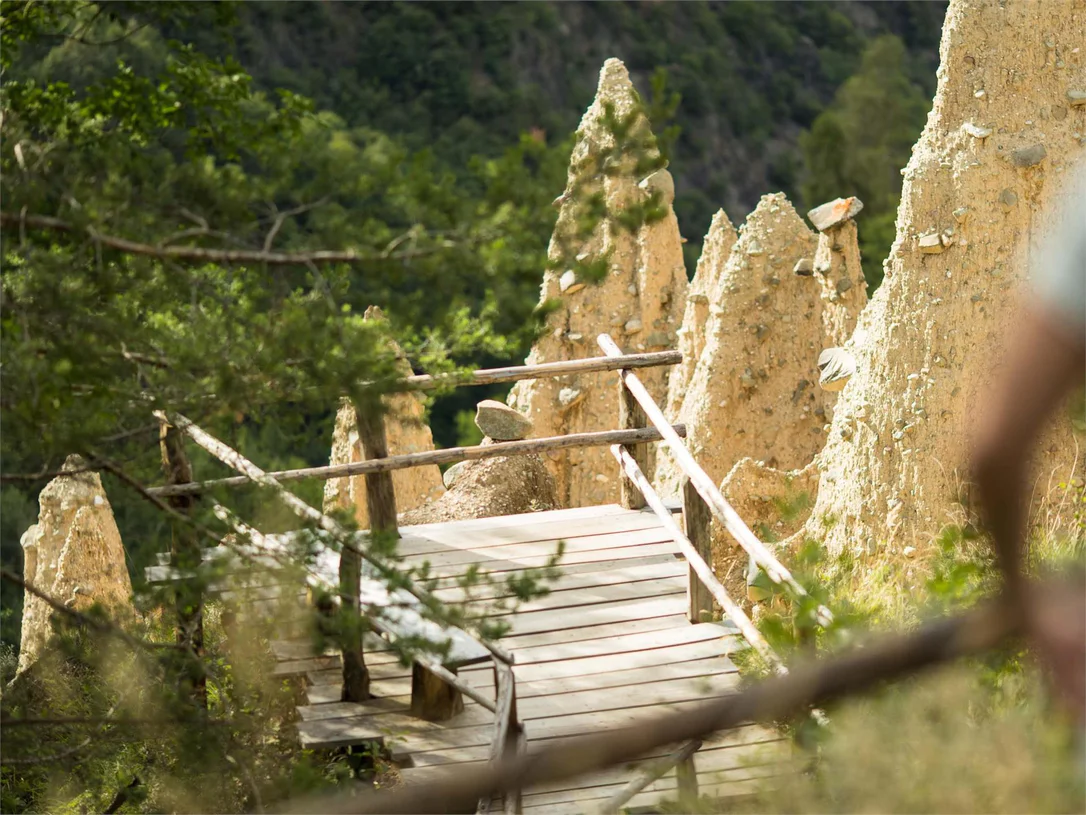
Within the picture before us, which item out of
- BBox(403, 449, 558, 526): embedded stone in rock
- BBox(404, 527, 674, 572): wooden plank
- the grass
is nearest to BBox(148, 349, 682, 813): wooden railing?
BBox(404, 527, 674, 572): wooden plank

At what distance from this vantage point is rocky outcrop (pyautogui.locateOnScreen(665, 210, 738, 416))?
9898 mm

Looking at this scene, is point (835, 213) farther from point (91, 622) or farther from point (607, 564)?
point (91, 622)

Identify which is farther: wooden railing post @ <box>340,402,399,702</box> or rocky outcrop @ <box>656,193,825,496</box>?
rocky outcrop @ <box>656,193,825,496</box>

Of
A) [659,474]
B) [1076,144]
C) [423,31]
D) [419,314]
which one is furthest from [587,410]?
[423,31]

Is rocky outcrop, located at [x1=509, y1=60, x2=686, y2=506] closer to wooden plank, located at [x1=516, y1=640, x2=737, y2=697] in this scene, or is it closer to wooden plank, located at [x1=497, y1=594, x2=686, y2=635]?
wooden plank, located at [x1=497, y1=594, x2=686, y2=635]

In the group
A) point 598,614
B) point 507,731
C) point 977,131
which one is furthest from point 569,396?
point 507,731

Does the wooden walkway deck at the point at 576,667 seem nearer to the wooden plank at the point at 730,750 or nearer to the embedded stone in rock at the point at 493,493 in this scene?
the wooden plank at the point at 730,750

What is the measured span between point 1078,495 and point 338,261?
A: 142 inches

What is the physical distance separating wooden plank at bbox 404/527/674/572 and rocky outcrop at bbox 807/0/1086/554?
889 mm

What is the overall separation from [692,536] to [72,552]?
522cm

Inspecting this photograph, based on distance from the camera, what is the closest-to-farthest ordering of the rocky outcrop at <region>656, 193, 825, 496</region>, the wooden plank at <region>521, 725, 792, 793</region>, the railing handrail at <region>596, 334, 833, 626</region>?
the railing handrail at <region>596, 334, 833, 626</region> → the wooden plank at <region>521, 725, 792, 793</region> → the rocky outcrop at <region>656, 193, 825, 496</region>

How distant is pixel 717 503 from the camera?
460 centimetres

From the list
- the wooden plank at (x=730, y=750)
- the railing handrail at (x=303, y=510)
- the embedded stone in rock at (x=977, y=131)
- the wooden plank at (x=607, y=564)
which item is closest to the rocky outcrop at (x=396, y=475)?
the wooden plank at (x=607, y=564)

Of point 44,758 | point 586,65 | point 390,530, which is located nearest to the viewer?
point 44,758
